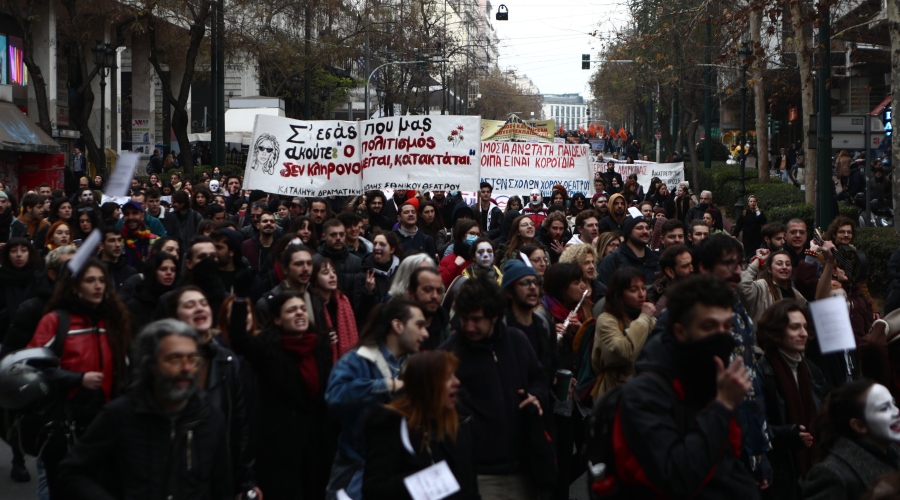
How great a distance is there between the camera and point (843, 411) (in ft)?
13.6

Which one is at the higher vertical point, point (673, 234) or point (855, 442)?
point (673, 234)

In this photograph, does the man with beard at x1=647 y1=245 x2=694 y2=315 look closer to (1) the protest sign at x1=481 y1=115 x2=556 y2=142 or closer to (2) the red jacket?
(2) the red jacket

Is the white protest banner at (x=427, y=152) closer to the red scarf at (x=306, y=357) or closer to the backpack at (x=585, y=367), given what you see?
the backpack at (x=585, y=367)

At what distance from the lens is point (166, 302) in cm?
529

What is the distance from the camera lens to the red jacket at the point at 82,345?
18.3ft

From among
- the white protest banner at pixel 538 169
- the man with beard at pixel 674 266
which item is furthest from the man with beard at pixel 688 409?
the white protest banner at pixel 538 169

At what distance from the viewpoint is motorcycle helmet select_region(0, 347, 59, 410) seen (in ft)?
16.7

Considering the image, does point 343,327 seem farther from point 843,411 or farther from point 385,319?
point 843,411

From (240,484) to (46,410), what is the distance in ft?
4.15

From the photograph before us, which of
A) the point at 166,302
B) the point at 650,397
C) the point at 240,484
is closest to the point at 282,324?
the point at 166,302

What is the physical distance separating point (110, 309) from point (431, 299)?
1625 mm

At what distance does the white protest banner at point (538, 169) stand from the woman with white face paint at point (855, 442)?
13.2 m

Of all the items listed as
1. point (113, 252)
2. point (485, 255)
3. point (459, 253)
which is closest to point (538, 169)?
point (459, 253)

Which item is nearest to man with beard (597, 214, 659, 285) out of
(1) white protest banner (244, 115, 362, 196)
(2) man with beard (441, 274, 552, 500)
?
(2) man with beard (441, 274, 552, 500)
